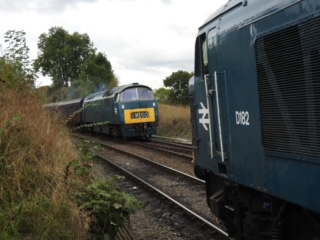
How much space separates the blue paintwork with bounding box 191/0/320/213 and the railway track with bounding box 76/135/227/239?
6.12ft

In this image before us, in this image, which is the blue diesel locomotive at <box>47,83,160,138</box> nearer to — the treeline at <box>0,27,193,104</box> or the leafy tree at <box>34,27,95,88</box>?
the treeline at <box>0,27,193,104</box>

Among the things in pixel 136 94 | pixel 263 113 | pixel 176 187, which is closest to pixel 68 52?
pixel 136 94

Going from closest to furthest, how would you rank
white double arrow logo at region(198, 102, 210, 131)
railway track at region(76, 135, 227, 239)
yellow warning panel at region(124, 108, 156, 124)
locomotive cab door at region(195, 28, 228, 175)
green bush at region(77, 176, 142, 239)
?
1. locomotive cab door at region(195, 28, 228, 175)
2. green bush at region(77, 176, 142, 239)
3. white double arrow logo at region(198, 102, 210, 131)
4. railway track at region(76, 135, 227, 239)
5. yellow warning panel at region(124, 108, 156, 124)

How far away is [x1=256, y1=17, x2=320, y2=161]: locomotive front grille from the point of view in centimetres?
365

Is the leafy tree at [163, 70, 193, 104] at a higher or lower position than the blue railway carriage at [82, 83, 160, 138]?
higher

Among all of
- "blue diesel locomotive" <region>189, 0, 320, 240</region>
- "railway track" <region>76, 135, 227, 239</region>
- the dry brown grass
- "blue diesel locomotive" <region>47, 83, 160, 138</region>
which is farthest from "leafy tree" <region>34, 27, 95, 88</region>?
"blue diesel locomotive" <region>189, 0, 320, 240</region>

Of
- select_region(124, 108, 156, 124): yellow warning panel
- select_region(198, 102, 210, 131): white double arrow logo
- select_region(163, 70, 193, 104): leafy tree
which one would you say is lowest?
select_region(124, 108, 156, 124): yellow warning panel

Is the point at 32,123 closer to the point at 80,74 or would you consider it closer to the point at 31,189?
the point at 31,189

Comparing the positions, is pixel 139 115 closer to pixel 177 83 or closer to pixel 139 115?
pixel 139 115

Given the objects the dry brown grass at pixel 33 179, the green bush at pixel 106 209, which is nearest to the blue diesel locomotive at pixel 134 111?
the dry brown grass at pixel 33 179

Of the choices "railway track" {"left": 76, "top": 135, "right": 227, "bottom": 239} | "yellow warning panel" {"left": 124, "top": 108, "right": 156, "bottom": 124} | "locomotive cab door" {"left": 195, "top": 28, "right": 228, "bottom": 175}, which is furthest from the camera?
"yellow warning panel" {"left": 124, "top": 108, "right": 156, "bottom": 124}

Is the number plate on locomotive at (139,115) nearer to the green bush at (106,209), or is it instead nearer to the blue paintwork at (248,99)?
the blue paintwork at (248,99)

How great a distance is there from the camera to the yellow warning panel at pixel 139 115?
2550 cm

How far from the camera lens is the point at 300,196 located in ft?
12.7
